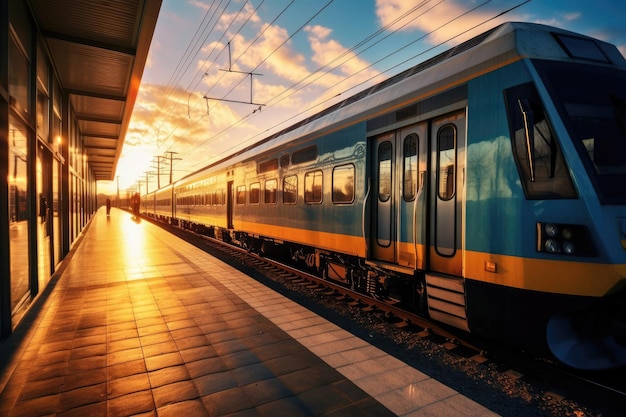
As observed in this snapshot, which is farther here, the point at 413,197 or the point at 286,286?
the point at 286,286

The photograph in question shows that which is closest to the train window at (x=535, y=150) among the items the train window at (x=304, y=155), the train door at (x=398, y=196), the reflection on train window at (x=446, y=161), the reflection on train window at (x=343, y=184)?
the reflection on train window at (x=446, y=161)

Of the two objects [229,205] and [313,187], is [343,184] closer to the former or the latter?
[313,187]

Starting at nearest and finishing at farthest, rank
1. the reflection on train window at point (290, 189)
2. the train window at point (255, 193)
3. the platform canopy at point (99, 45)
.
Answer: the platform canopy at point (99, 45) → the reflection on train window at point (290, 189) → the train window at point (255, 193)

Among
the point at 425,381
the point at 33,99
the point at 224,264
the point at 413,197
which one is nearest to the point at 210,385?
the point at 425,381

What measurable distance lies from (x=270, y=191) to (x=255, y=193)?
1281 millimetres

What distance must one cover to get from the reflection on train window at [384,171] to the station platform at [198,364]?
2.04 meters

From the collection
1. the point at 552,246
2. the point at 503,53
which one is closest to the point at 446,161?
the point at 503,53

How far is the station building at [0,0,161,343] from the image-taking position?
4.54 meters

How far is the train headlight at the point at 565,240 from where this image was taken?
301 centimetres

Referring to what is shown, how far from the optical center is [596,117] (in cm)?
333

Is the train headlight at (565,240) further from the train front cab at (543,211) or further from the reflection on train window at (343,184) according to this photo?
the reflection on train window at (343,184)

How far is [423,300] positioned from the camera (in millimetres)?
4711

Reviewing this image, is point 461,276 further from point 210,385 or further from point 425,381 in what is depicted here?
point 210,385

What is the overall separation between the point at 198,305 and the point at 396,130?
4.21 m
